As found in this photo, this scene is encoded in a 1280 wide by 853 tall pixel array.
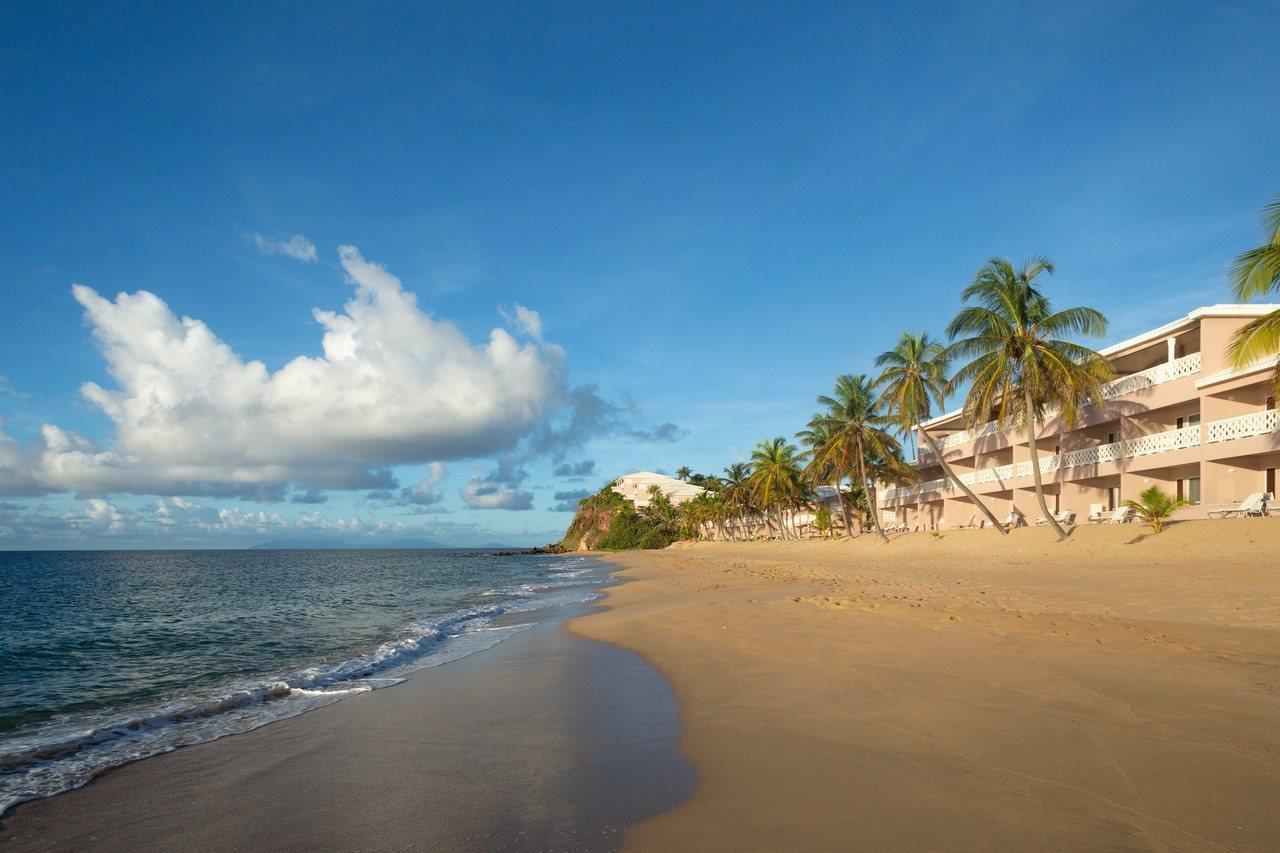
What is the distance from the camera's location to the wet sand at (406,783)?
4395 mm

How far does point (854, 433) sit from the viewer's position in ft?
138

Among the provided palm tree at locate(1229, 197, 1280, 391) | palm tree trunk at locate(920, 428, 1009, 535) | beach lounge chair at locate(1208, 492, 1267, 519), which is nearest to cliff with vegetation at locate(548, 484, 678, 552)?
palm tree trunk at locate(920, 428, 1009, 535)

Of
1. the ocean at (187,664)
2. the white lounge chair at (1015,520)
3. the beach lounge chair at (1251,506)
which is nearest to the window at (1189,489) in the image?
the beach lounge chair at (1251,506)

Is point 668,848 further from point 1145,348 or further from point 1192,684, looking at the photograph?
point 1145,348

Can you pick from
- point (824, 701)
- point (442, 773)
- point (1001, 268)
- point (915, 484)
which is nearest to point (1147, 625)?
point (824, 701)

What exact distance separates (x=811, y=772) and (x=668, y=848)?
1.65 m

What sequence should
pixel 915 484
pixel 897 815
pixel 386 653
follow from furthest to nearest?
pixel 915 484 < pixel 386 653 < pixel 897 815

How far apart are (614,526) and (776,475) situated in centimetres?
5153

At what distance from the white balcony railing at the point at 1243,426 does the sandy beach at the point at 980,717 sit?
11.1 m

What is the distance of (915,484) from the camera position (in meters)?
46.9

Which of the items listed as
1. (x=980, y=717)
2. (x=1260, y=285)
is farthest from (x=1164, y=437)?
(x=980, y=717)

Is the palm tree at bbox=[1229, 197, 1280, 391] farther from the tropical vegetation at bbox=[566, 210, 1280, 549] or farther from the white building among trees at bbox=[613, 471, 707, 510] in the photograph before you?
the white building among trees at bbox=[613, 471, 707, 510]

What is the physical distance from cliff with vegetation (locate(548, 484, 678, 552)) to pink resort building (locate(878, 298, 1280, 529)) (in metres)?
63.3

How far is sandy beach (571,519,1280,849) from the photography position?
4.08 m
